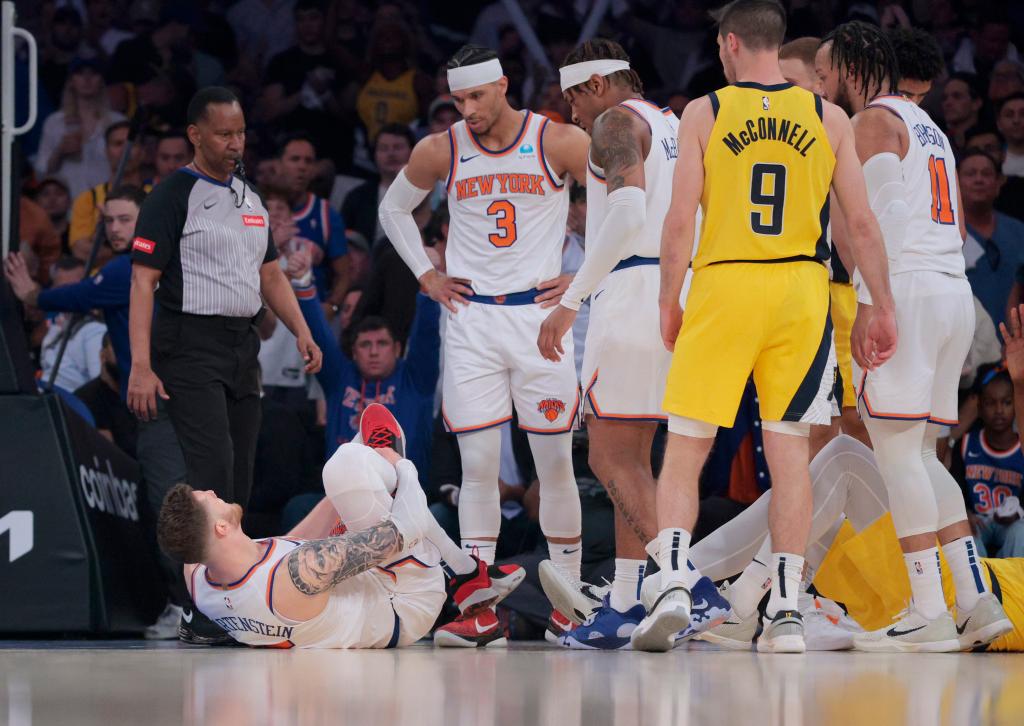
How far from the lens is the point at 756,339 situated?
4.67 m

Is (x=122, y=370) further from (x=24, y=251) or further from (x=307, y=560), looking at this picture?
(x=24, y=251)

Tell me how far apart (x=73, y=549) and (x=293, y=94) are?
603cm

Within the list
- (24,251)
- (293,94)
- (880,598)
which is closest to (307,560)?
(880,598)

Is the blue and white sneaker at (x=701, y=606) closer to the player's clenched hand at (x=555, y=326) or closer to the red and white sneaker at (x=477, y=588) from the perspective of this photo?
the red and white sneaker at (x=477, y=588)

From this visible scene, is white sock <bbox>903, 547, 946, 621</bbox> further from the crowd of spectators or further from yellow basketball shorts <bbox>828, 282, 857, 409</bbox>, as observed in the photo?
the crowd of spectators

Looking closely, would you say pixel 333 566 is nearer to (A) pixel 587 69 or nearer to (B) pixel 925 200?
(A) pixel 587 69

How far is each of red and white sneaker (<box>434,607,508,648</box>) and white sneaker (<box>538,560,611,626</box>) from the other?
0.88 ft

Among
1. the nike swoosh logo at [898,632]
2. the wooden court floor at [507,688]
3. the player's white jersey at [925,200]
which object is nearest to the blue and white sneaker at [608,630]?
the wooden court floor at [507,688]

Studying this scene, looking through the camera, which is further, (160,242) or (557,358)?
(160,242)

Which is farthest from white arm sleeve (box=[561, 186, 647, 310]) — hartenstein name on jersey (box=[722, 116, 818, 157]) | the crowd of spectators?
the crowd of spectators

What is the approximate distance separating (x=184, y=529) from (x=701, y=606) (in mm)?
1808

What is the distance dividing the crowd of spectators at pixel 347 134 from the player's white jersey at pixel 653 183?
220 centimetres

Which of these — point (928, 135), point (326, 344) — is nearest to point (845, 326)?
point (928, 135)

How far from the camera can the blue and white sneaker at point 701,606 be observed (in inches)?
183
